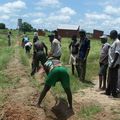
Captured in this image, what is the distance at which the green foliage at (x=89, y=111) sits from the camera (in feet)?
34.5

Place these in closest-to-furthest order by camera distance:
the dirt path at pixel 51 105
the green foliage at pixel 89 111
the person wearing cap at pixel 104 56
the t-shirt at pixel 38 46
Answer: the dirt path at pixel 51 105, the green foliage at pixel 89 111, the person wearing cap at pixel 104 56, the t-shirt at pixel 38 46

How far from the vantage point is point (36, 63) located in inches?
666

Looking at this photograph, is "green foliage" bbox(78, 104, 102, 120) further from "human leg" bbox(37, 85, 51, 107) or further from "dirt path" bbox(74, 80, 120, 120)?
"human leg" bbox(37, 85, 51, 107)

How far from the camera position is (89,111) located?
10836 mm

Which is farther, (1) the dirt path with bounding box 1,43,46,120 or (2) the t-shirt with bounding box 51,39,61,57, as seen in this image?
(2) the t-shirt with bounding box 51,39,61,57

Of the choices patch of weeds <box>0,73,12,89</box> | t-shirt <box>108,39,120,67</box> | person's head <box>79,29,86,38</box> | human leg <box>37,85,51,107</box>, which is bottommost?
patch of weeds <box>0,73,12,89</box>

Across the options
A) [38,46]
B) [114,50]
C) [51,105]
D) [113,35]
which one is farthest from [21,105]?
[38,46]

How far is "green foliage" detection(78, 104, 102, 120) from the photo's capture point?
34.5 ft

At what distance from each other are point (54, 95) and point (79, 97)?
74cm

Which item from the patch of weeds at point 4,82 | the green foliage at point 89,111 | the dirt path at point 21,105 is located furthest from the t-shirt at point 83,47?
the green foliage at point 89,111

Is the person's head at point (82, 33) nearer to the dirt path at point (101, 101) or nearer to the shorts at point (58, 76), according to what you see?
the dirt path at point (101, 101)

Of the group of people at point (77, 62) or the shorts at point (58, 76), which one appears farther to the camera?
the group of people at point (77, 62)

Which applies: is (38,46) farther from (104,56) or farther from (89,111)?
(89,111)

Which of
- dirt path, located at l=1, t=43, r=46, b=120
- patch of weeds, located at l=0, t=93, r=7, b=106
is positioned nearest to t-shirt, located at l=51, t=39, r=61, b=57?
dirt path, located at l=1, t=43, r=46, b=120
